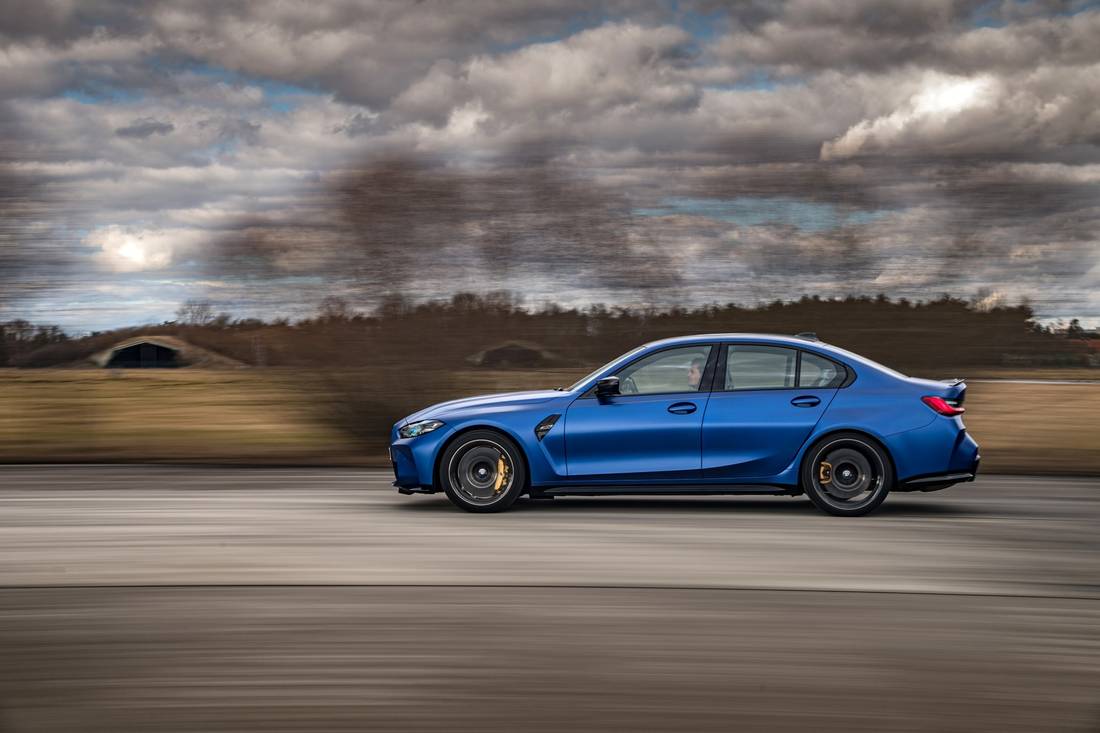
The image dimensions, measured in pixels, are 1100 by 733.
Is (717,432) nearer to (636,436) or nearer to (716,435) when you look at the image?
(716,435)

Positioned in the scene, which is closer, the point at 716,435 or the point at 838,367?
the point at 716,435

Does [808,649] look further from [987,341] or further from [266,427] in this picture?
[266,427]

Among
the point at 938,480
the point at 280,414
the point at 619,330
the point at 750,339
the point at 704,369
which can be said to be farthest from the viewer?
the point at 280,414

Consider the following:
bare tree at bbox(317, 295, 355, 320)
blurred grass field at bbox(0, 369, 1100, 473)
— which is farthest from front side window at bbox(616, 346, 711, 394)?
bare tree at bbox(317, 295, 355, 320)

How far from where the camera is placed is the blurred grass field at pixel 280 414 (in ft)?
52.4

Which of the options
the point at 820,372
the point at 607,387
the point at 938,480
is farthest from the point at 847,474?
A: the point at 607,387

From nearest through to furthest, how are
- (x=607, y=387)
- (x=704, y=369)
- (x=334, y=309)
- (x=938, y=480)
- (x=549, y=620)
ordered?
1. (x=549, y=620)
2. (x=938, y=480)
3. (x=607, y=387)
4. (x=704, y=369)
5. (x=334, y=309)

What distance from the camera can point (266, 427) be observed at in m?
18.1

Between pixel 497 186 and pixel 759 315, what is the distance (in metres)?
3.59

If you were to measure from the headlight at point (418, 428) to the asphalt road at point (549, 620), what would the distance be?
0.66m

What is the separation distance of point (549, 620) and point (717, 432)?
4363mm

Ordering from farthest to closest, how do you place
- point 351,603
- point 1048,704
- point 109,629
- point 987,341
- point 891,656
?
point 987,341, point 351,603, point 109,629, point 891,656, point 1048,704

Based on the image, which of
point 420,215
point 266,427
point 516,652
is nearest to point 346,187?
point 420,215

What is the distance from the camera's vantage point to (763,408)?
10672 mm
